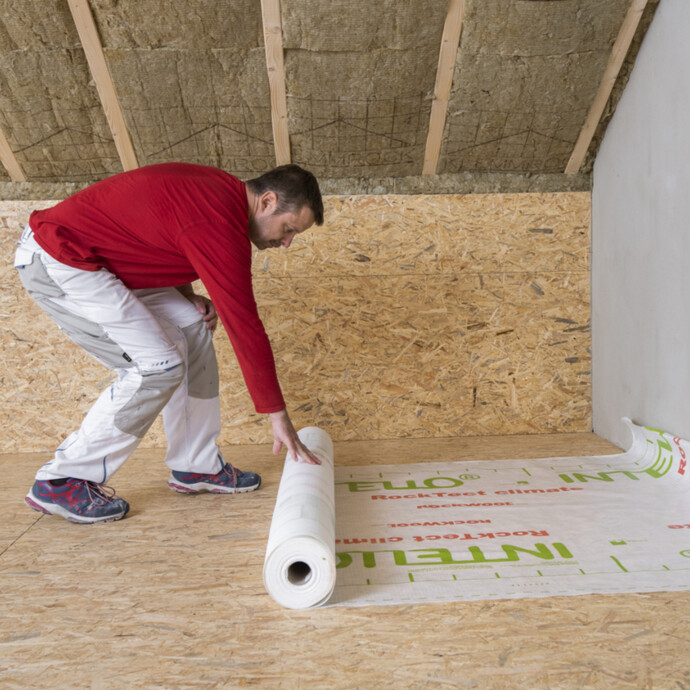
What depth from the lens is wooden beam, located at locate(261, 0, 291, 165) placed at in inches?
105

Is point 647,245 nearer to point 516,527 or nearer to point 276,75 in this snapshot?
point 516,527

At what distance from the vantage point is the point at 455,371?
342 cm

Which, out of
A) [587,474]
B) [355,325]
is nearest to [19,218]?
[355,325]

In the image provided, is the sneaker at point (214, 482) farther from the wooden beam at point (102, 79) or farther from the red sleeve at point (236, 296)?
the wooden beam at point (102, 79)

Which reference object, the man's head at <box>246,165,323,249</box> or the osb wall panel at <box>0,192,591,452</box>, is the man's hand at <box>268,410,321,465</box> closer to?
the man's head at <box>246,165,323,249</box>

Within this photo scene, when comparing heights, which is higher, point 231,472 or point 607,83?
point 607,83

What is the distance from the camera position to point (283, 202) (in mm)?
2107

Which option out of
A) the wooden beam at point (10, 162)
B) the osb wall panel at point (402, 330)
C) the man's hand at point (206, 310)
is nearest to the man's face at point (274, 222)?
the man's hand at point (206, 310)

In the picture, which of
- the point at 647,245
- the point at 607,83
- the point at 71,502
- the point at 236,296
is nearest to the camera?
the point at 236,296

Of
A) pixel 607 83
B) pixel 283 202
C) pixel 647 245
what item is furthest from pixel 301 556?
pixel 607 83

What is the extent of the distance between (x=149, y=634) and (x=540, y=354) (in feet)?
8.42

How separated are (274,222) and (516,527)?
4.40 ft

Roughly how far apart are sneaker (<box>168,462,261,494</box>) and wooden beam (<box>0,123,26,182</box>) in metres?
1.88

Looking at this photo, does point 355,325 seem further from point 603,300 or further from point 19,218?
point 19,218
